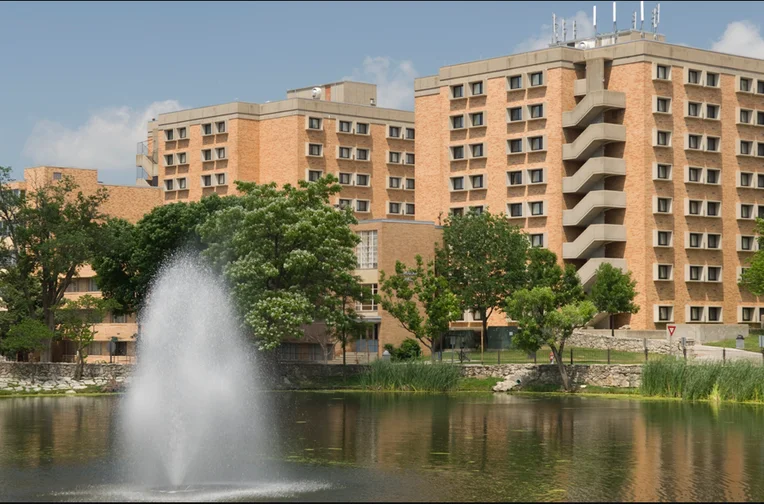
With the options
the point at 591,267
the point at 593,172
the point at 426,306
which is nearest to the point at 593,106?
the point at 593,172

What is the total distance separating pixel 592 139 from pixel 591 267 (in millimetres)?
12501

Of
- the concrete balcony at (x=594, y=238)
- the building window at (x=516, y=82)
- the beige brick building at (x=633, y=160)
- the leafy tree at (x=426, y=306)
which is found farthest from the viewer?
the building window at (x=516, y=82)

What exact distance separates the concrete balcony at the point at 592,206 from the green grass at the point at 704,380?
149 feet

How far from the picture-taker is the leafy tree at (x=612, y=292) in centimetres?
10644

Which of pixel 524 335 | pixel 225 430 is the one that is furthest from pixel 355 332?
pixel 225 430

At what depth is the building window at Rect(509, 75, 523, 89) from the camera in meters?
122

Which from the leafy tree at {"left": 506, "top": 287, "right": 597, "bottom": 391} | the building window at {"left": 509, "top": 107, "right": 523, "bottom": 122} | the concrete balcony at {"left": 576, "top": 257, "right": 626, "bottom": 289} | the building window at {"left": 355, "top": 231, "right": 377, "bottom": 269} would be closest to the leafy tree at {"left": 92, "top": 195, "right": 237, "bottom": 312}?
the building window at {"left": 355, "top": 231, "right": 377, "bottom": 269}

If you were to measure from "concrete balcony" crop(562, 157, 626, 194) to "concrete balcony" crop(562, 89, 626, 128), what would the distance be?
4.33m

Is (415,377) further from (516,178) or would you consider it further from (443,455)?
(516,178)

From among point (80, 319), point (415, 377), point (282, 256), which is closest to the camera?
point (415, 377)

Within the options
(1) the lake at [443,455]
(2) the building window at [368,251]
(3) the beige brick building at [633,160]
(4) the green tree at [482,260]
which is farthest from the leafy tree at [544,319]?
(3) the beige brick building at [633,160]

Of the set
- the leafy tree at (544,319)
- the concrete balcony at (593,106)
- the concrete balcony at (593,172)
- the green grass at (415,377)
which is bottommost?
the green grass at (415,377)

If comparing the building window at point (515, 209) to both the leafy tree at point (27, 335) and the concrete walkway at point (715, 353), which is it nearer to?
the concrete walkway at point (715, 353)

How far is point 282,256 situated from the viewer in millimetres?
83125
